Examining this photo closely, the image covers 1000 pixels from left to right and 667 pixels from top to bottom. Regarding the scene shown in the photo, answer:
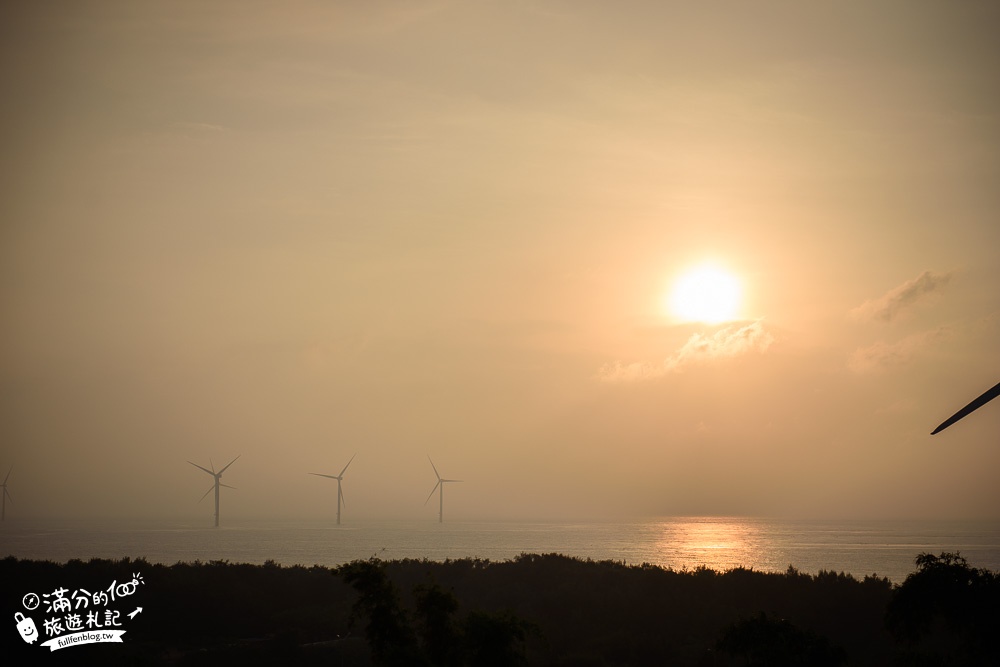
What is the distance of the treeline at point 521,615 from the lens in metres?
32.2

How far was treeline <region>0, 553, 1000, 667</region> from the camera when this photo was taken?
3219 cm

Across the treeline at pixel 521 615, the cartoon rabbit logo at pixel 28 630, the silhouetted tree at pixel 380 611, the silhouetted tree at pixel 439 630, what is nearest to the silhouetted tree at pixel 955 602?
the treeline at pixel 521 615

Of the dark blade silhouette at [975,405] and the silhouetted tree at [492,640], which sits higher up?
the dark blade silhouette at [975,405]

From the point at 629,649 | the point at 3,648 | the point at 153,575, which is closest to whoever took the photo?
the point at 3,648

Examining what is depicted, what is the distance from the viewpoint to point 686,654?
165 feet

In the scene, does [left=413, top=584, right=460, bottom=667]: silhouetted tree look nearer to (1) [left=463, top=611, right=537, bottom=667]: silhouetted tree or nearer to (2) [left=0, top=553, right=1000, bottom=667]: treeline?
(2) [left=0, top=553, right=1000, bottom=667]: treeline

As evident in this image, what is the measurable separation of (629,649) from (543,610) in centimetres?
1129

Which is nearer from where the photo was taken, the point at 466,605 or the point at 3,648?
the point at 3,648

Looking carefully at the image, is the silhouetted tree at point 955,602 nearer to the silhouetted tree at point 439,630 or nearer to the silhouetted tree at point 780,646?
the silhouetted tree at point 780,646

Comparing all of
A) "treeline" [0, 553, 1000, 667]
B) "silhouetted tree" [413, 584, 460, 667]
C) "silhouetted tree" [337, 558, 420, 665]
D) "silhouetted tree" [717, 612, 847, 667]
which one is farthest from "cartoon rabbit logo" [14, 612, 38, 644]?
"silhouetted tree" [717, 612, 847, 667]

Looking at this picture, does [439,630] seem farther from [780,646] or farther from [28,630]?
[28,630]

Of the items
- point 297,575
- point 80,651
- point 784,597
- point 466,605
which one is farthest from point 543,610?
point 80,651

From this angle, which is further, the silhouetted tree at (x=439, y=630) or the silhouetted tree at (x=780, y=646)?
the silhouetted tree at (x=439, y=630)

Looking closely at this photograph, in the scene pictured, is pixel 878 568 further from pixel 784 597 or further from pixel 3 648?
pixel 3 648
